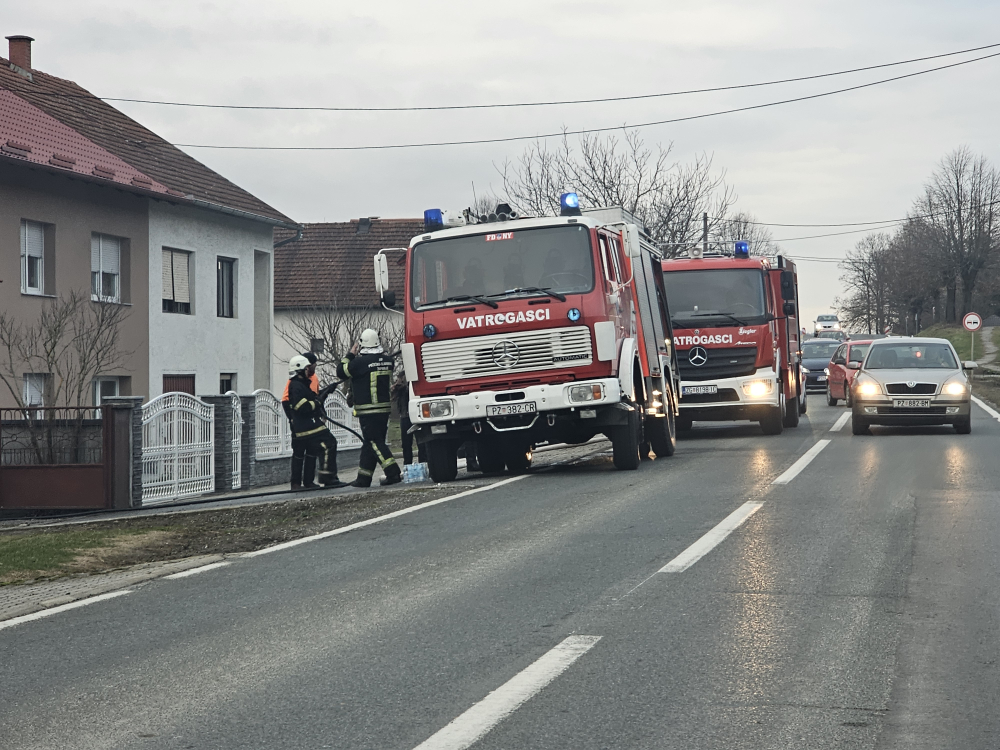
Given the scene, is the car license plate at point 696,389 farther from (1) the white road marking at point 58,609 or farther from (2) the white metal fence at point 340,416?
(1) the white road marking at point 58,609

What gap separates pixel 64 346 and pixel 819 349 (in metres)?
27.0

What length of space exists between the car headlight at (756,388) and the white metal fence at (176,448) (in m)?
8.35

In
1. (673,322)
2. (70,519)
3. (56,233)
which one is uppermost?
(56,233)

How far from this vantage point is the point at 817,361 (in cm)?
4128

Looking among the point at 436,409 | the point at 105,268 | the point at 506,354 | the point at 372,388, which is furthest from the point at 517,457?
the point at 105,268

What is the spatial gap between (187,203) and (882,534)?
66.8 feet

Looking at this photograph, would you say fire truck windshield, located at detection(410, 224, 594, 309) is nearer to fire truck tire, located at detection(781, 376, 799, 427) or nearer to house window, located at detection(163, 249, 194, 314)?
fire truck tire, located at detection(781, 376, 799, 427)

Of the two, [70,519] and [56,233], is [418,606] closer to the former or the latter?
[70,519]

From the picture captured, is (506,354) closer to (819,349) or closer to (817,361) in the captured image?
(817,361)

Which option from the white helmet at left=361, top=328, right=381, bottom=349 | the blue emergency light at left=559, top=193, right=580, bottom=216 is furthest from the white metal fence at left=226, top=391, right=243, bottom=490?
the blue emergency light at left=559, top=193, right=580, bottom=216

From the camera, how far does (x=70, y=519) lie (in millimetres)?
16359

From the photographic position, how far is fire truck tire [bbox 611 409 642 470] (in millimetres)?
15000

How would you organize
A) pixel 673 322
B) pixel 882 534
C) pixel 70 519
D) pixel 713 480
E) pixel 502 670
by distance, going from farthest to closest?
pixel 673 322, pixel 70 519, pixel 713 480, pixel 882 534, pixel 502 670

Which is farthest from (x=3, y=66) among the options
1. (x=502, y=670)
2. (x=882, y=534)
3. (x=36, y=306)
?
(x=502, y=670)
